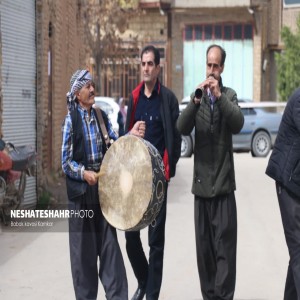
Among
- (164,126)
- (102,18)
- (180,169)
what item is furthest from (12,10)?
(102,18)

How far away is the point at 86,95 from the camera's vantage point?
6.24m

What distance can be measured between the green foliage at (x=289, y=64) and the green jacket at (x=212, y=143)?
27068 mm

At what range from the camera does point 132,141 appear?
6.28 meters

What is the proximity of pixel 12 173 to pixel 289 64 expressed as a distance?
24.0m

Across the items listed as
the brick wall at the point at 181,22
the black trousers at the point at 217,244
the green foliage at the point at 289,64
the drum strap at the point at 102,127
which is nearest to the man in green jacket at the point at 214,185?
the black trousers at the point at 217,244

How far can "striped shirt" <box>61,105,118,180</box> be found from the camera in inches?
243

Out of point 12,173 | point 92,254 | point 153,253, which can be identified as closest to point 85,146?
point 92,254

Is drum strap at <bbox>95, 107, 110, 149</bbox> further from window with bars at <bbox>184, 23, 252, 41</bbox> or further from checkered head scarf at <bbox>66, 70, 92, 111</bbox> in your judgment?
window with bars at <bbox>184, 23, 252, 41</bbox>

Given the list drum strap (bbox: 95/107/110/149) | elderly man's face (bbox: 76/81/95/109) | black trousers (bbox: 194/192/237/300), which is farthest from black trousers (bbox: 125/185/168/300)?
elderly man's face (bbox: 76/81/95/109)

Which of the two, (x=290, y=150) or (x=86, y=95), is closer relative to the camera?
(x=290, y=150)

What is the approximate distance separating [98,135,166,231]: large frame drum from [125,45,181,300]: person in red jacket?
0.56 m

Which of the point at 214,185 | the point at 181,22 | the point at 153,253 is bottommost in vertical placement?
the point at 153,253

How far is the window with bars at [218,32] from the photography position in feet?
113

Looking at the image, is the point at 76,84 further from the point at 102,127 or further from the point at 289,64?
the point at 289,64
